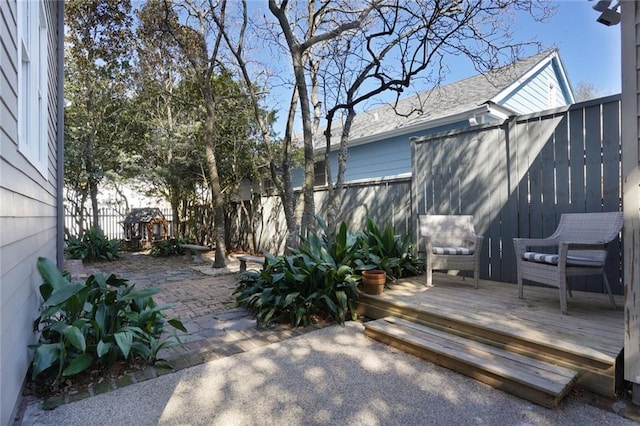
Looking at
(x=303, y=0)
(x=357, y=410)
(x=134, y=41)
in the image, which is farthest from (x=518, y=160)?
(x=134, y=41)

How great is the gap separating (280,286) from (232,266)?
429 cm

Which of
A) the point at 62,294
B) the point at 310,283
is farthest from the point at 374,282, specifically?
the point at 62,294

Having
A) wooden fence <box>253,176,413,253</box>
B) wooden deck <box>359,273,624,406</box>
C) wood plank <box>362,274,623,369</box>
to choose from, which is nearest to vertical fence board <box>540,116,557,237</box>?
wooden deck <box>359,273,624,406</box>

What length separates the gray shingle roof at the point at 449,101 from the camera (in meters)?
7.10

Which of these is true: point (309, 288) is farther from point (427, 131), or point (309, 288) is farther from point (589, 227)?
point (427, 131)

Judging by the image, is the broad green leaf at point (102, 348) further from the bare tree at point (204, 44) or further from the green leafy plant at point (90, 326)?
the bare tree at point (204, 44)

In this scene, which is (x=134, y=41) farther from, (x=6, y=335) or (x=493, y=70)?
(x=6, y=335)

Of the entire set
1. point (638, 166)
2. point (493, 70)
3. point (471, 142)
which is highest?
point (493, 70)

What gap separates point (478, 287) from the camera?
407cm

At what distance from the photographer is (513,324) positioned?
273cm

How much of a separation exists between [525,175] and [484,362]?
2.75m

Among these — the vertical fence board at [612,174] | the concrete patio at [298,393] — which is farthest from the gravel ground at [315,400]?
the vertical fence board at [612,174]

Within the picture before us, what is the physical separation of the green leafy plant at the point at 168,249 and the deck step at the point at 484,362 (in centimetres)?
801

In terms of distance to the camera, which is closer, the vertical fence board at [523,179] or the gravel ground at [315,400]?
the gravel ground at [315,400]
